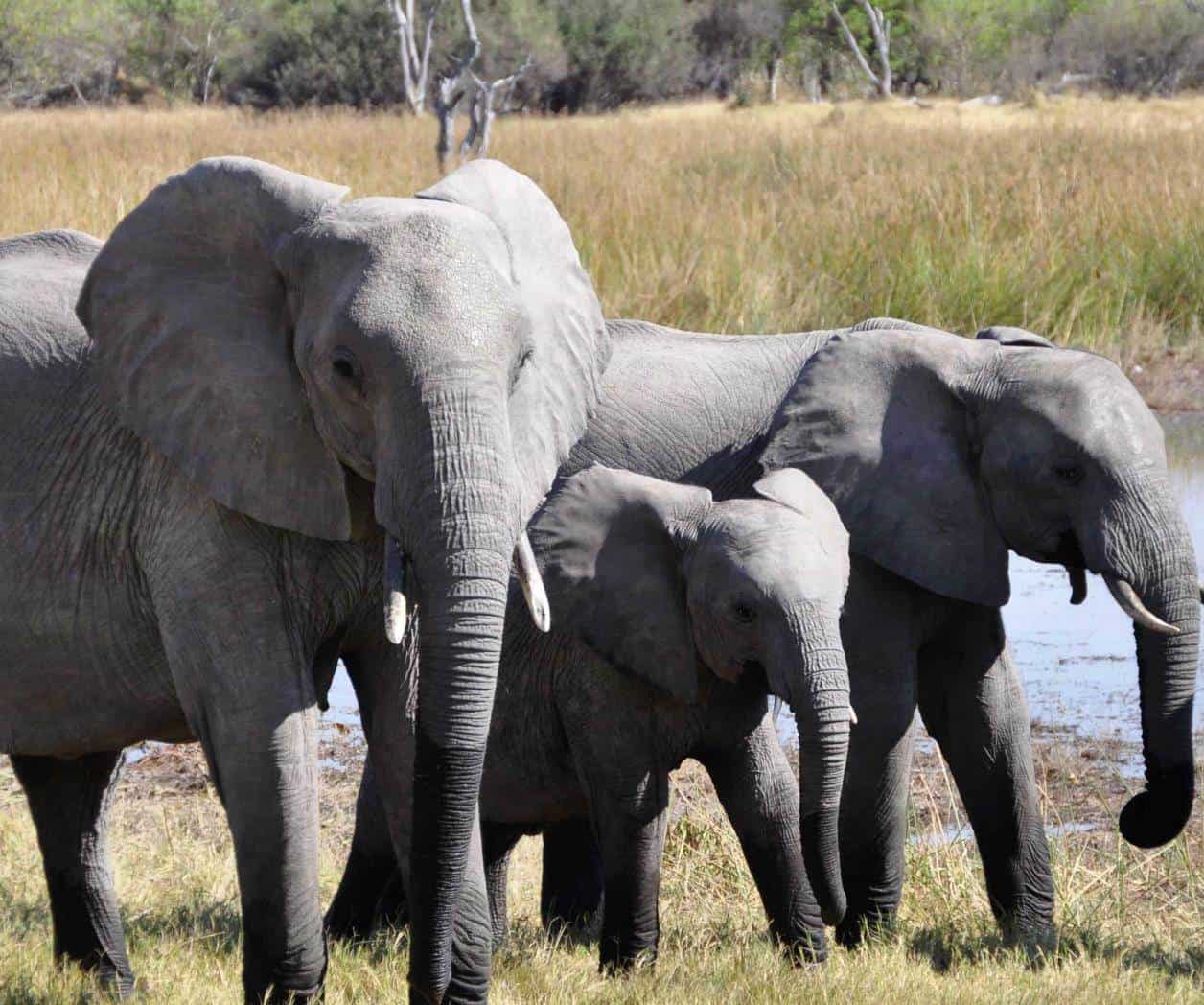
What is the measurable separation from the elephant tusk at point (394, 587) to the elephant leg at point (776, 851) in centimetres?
159

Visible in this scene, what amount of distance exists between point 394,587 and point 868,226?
32.0ft

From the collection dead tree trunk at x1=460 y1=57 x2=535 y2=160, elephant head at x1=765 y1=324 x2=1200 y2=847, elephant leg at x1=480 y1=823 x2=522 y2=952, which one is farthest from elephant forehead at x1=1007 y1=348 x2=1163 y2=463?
dead tree trunk at x1=460 y1=57 x2=535 y2=160

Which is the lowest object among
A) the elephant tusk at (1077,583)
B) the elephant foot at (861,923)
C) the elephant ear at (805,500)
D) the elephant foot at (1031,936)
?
the elephant foot at (1031,936)

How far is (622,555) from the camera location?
4785mm

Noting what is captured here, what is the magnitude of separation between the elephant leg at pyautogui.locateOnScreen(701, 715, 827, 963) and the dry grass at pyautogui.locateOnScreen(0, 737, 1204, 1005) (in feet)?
0.25

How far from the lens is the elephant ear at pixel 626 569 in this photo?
15.3ft

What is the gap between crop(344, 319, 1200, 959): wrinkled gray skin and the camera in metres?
4.82

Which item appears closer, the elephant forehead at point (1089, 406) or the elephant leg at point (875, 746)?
the elephant forehead at point (1089, 406)

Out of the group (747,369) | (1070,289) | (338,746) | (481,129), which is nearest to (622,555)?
(747,369)

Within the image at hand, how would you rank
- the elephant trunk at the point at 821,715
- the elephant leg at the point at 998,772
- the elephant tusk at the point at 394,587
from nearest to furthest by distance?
the elephant tusk at the point at 394,587
the elephant trunk at the point at 821,715
the elephant leg at the point at 998,772

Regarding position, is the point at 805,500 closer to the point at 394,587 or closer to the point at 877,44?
the point at 394,587

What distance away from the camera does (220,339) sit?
3492mm

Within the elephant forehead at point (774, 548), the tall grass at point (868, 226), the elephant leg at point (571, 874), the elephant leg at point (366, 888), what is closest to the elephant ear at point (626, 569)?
the elephant forehead at point (774, 548)

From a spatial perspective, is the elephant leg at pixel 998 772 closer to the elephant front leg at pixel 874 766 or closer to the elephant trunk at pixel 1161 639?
the elephant front leg at pixel 874 766
